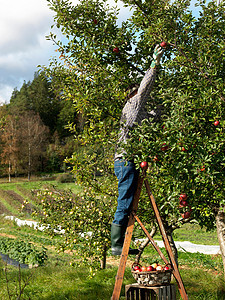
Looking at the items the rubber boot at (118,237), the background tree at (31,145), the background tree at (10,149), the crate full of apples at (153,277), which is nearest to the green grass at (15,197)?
the background tree at (10,149)

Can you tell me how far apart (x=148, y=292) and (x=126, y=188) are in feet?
3.93

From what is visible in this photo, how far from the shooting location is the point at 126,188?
331 cm

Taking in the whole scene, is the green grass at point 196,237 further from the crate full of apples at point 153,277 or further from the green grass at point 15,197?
the crate full of apples at point 153,277

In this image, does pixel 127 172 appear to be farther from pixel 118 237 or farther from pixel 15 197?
pixel 15 197

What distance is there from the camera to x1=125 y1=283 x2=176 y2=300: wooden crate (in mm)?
3012

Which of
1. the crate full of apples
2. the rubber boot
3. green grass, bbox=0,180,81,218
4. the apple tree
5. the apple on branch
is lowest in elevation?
green grass, bbox=0,180,81,218

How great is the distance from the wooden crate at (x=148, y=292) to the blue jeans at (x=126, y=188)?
668 millimetres

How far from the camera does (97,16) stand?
486 centimetres

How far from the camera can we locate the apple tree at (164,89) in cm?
292

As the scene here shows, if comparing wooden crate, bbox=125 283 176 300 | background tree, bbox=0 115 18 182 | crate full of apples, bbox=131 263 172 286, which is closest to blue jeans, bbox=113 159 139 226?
crate full of apples, bbox=131 263 172 286

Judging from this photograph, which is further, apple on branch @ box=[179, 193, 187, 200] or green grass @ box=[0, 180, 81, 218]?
green grass @ box=[0, 180, 81, 218]

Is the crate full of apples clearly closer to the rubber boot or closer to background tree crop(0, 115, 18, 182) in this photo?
the rubber boot

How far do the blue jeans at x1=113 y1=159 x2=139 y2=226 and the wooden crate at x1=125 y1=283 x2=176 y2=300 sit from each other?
26.3 inches

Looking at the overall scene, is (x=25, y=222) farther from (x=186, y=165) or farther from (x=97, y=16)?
(x=186, y=165)
